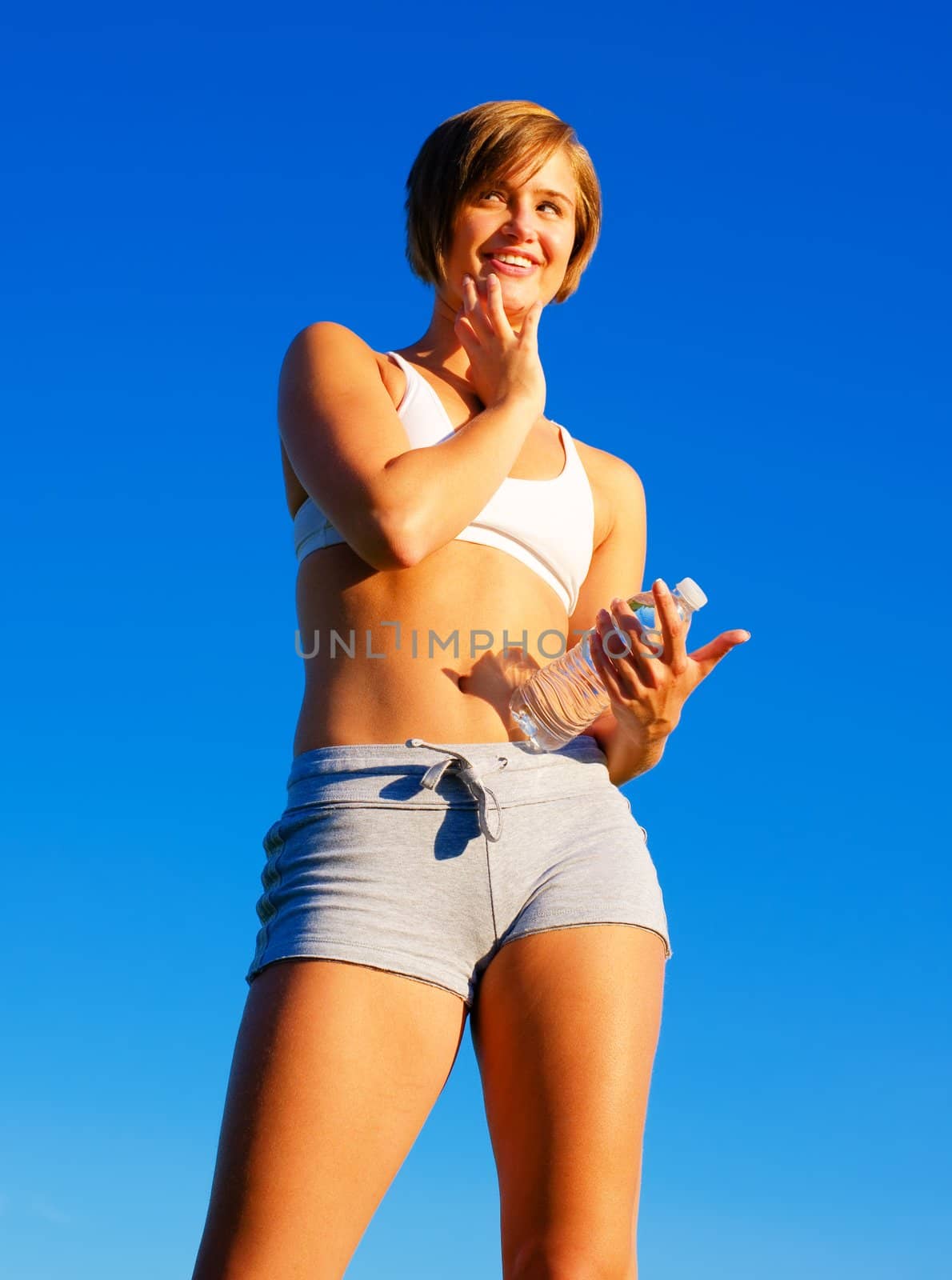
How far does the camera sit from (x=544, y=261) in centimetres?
473

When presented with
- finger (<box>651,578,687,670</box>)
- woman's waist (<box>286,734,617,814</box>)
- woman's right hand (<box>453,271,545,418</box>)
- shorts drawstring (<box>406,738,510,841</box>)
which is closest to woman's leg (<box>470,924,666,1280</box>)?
shorts drawstring (<box>406,738,510,841</box>)

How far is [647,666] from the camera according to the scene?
395cm

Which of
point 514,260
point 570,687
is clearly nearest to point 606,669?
point 570,687

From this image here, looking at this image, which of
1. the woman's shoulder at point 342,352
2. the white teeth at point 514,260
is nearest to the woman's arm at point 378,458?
the woman's shoulder at point 342,352

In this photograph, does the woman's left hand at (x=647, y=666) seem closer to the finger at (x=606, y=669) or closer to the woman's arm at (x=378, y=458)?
the finger at (x=606, y=669)

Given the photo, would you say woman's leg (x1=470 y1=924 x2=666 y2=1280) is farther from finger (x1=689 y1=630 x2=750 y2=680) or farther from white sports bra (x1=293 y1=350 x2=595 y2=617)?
white sports bra (x1=293 y1=350 x2=595 y2=617)

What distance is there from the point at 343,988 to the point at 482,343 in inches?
77.9

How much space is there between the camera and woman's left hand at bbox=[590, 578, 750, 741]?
391 cm

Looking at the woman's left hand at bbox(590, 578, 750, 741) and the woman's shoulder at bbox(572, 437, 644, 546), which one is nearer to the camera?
the woman's left hand at bbox(590, 578, 750, 741)

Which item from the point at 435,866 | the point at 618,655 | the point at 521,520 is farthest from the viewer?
the point at 521,520

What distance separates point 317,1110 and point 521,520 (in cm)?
178

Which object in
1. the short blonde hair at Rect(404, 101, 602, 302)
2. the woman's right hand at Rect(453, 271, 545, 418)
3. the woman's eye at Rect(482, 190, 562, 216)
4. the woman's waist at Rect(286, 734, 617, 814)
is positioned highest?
the short blonde hair at Rect(404, 101, 602, 302)

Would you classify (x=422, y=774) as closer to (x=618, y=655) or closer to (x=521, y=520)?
(x=618, y=655)

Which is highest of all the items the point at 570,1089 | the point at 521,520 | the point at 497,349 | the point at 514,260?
the point at 514,260
